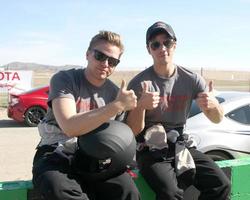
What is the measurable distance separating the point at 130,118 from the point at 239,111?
3204 millimetres

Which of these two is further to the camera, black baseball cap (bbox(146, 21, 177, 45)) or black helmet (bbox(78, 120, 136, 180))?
black baseball cap (bbox(146, 21, 177, 45))

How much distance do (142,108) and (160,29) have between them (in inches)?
28.9

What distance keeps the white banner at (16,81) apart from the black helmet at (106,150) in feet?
50.7

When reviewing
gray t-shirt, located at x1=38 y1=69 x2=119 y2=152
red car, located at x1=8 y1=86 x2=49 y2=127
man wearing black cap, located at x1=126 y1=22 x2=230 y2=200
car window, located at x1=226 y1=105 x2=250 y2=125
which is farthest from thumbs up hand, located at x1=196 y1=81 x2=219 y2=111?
red car, located at x1=8 y1=86 x2=49 y2=127

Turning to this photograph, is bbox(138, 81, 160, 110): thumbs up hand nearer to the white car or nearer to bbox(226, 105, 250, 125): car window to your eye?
the white car

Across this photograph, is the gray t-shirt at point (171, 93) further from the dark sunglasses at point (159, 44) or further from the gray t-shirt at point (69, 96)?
the gray t-shirt at point (69, 96)

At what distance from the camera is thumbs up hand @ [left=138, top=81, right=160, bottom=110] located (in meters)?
3.58

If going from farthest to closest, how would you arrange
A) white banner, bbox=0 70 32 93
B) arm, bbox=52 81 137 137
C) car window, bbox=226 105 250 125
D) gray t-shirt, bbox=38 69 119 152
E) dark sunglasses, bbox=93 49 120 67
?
1. white banner, bbox=0 70 32 93
2. car window, bbox=226 105 250 125
3. dark sunglasses, bbox=93 49 120 67
4. gray t-shirt, bbox=38 69 119 152
5. arm, bbox=52 81 137 137

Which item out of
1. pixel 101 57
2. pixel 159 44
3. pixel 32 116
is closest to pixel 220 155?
pixel 159 44

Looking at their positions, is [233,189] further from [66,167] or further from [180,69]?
[66,167]

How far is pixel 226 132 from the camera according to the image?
630 cm

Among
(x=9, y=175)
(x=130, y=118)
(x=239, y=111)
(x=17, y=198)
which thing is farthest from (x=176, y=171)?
(x=9, y=175)

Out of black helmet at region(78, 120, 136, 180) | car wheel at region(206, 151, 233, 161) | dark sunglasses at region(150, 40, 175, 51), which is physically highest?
dark sunglasses at region(150, 40, 175, 51)

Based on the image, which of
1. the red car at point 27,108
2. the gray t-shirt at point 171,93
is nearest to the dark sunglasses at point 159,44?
the gray t-shirt at point 171,93
